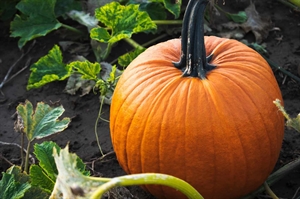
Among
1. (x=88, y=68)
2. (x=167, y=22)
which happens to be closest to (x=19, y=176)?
(x=88, y=68)

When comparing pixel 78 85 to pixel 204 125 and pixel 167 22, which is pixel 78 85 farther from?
pixel 204 125

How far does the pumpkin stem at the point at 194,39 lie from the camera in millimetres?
1914

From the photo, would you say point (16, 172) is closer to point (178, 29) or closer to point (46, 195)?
point (46, 195)

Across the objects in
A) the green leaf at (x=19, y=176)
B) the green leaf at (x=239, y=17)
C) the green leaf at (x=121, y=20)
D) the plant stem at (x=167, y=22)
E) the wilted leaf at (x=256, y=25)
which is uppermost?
the green leaf at (x=121, y=20)

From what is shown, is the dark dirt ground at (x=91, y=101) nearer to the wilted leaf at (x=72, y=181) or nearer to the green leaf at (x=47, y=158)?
the green leaf at (x=47, y=158)

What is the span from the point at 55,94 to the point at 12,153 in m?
0.54

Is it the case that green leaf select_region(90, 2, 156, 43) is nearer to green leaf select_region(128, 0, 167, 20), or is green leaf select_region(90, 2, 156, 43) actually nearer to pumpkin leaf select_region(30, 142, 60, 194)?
green leaf select_region(128, 0, 167, 20)

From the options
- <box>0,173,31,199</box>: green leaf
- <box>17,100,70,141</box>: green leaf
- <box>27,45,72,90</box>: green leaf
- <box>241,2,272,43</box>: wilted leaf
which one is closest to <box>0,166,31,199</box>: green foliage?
<box>0,173,31,199</box>: green leaf

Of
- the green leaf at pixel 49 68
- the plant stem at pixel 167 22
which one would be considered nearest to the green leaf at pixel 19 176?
the green leaf at pixel 49 68

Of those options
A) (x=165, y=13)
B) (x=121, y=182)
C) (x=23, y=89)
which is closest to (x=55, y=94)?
(x=23, y=89)

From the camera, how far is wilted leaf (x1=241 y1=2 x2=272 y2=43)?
323cm

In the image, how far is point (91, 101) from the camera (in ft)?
9.52

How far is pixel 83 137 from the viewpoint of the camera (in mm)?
2648

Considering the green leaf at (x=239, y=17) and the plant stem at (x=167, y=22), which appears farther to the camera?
the green leaf at (x=239, y=17)
